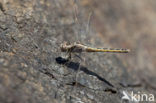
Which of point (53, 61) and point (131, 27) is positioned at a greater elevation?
point (131, 27)

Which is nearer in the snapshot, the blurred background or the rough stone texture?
the rough stone texture

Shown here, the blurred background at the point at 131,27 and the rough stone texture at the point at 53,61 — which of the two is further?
the blurred background at the point at 131,27

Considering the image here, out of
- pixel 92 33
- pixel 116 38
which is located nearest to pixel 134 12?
pixel 116 38

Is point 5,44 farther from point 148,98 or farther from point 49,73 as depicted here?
point 148,98

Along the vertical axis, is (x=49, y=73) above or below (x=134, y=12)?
below

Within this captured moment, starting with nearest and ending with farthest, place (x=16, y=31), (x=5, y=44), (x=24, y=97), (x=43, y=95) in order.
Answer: (x=24, y=97) < (x=43, y=95) < (x=5, y=44) < (x=16, y=31)

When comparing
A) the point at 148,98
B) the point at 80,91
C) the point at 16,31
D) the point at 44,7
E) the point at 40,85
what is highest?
the point at 44,7

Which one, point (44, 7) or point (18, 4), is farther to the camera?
point (44, 7)

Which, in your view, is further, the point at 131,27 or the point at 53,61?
the point at 131,27
